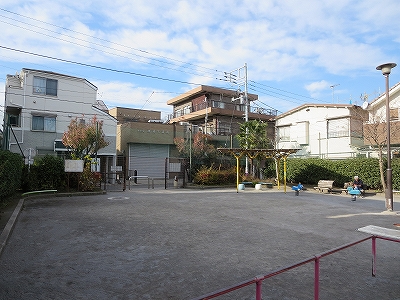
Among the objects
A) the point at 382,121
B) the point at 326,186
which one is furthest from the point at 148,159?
the point at 382,121

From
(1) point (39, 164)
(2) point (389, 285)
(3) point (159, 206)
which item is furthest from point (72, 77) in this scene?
(2) point (389, 285)

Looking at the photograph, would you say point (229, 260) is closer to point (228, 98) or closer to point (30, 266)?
point (30, 266)

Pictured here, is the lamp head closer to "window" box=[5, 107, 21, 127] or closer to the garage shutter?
the garage shutter

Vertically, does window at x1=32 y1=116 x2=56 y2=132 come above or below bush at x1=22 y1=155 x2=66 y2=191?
above

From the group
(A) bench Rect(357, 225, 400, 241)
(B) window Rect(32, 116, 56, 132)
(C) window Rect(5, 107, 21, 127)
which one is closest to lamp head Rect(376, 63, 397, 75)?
(A) bench Rect(357, 225, 400, 241)

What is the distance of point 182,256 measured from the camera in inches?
226

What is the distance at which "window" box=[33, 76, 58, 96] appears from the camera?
24.7 meters

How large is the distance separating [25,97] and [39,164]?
10915mm

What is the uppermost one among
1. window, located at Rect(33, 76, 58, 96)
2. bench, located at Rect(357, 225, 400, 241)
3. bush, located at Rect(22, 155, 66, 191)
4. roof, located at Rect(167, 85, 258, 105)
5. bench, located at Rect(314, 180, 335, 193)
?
roof, located at Rect(167, 85, 258, 105)

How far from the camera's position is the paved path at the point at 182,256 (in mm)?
4270

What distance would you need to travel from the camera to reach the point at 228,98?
40625 mm

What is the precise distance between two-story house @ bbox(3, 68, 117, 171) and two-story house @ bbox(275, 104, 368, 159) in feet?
65.7

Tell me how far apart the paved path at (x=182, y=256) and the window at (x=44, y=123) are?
1701 centimetres

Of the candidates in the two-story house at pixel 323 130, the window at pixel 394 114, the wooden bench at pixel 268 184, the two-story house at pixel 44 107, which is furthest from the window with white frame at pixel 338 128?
the two-story house at pixel 44 107
